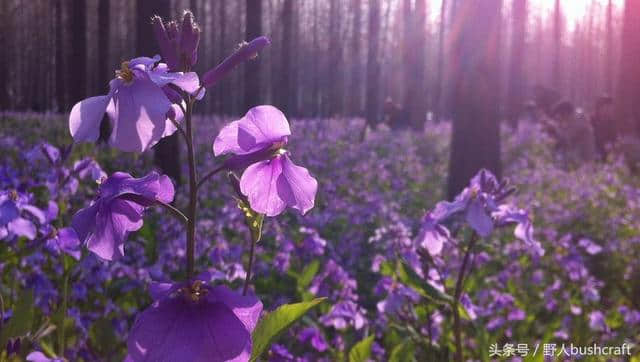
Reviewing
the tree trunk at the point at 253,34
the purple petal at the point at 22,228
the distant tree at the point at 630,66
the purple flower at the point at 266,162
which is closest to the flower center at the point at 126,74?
the purple flower at the point at 266,162

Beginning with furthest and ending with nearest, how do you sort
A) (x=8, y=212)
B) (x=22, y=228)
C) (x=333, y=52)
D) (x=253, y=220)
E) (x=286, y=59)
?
(x=333, y=52) → (x=286, y=59) → (x=22, y=228) → (x=8, y=212) → (x=253, y=220)

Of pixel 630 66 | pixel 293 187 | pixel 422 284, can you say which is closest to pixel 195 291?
pixel 293 187

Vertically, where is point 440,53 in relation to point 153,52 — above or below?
above

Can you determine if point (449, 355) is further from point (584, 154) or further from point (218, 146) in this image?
point (584, 154)

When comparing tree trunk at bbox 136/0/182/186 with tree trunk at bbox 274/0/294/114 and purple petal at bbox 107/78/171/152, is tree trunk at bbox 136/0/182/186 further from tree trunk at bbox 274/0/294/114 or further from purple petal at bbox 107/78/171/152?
tree trunk at bbox 274/0/294/114

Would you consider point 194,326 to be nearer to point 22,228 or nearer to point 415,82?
point 22,228

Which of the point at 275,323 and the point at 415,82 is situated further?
the point at 415,82
